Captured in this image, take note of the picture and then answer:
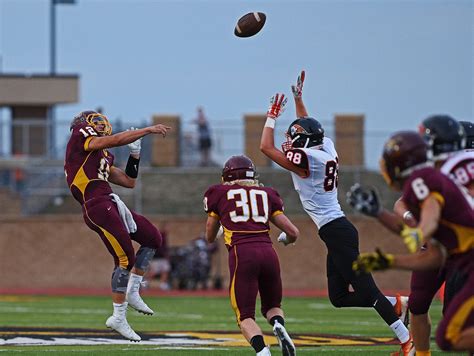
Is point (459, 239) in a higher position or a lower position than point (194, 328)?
higher

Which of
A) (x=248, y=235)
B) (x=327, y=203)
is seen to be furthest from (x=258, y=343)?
(x=327, y=203)

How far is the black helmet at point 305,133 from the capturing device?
31.9 ft

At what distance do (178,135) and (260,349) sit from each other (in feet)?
68.0

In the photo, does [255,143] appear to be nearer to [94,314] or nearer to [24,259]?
[24,259]

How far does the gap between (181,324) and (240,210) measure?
19.4 feet

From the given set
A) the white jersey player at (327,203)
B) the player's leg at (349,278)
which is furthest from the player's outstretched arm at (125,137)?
the player's leg at (349,278)

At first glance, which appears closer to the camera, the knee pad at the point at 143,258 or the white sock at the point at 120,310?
the white sock at the point at 120,310

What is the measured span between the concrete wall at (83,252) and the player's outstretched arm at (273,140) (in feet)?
52.3

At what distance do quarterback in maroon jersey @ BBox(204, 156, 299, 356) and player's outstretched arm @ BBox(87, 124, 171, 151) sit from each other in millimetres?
938

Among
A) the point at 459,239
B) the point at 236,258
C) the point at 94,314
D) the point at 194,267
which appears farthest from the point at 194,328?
the point at 194,267

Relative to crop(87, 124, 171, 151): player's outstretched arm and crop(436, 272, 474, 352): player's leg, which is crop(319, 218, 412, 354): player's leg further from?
crop(436, 272, 474, 352): player's leg

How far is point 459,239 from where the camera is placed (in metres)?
6.92

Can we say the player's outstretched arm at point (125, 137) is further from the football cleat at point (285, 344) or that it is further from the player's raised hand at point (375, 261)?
the player's raised hand at point (375, 261)

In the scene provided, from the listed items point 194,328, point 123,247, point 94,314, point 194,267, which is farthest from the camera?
point 194,267
